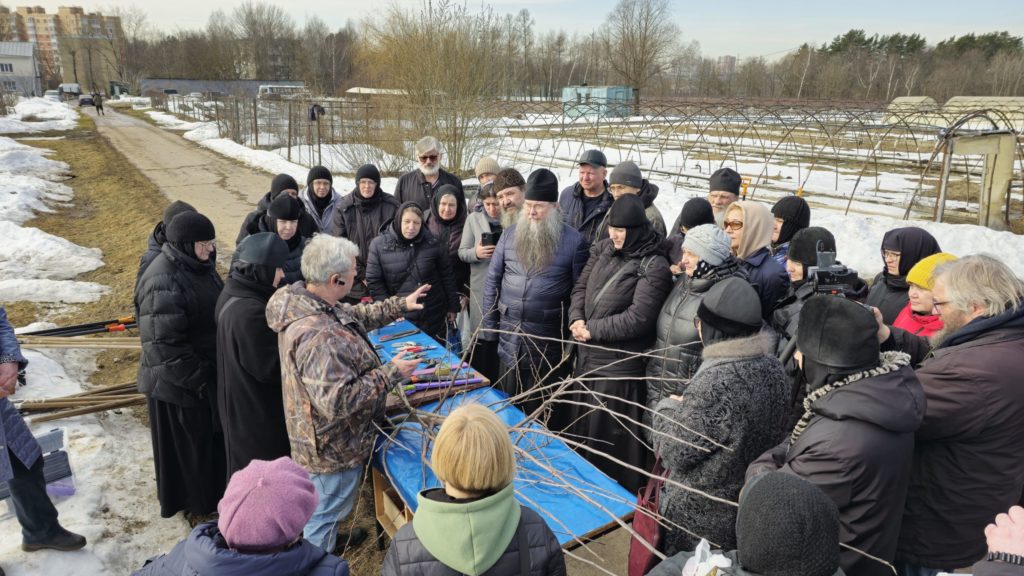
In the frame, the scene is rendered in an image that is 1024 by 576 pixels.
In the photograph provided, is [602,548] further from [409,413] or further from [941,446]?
[941,446]

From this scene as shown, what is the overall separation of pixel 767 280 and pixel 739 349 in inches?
61.1

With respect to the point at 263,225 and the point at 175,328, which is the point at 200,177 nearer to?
the point at 263,225

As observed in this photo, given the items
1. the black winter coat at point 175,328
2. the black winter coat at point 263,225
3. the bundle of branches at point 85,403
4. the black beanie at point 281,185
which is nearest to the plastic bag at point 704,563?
the black winter coat at point 175,328

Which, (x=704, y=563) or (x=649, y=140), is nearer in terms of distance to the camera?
(x=704, y=563)

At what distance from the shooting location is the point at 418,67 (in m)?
14.7

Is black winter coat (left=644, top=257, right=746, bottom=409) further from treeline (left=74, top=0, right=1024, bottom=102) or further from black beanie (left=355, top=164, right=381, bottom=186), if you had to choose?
treeline (left=74, top=0, right=1024, bottom=102)

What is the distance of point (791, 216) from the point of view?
419 cm

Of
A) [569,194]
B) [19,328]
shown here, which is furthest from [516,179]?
[19,328]

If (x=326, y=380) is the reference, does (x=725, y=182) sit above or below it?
above

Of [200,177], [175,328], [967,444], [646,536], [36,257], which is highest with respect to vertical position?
[967,444]

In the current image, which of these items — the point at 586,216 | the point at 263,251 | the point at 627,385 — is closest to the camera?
the point at 263,251

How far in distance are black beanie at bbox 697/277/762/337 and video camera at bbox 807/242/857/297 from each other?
0.78 meters

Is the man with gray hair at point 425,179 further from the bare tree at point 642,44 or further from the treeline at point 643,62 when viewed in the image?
the bare tree at point 642,44

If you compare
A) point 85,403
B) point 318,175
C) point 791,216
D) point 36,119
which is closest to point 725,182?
point 791,216
